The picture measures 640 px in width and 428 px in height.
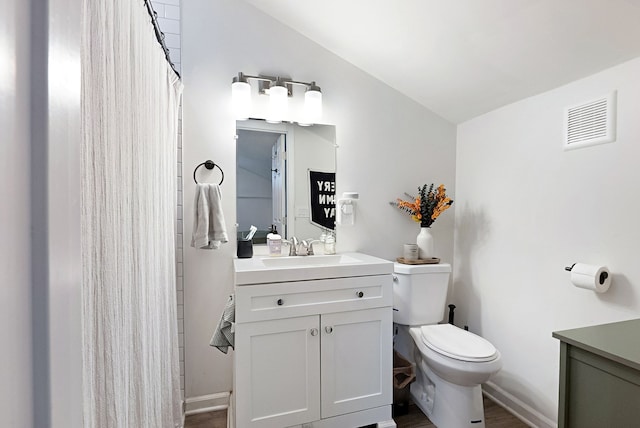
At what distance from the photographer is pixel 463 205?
7.83ft

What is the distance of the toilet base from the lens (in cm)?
170

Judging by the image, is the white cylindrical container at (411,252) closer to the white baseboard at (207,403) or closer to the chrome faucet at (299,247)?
the chrome faucet at (299,247)

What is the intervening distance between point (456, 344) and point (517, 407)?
2.13 ft

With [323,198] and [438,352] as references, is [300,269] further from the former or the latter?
[438,352]

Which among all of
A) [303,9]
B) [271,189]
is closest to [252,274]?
[271,189]

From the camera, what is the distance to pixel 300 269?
1587mm

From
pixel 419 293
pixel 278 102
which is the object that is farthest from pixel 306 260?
pixel 278 102

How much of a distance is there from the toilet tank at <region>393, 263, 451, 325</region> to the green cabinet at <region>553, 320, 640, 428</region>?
3.03ft

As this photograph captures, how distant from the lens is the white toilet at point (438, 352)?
162 cm

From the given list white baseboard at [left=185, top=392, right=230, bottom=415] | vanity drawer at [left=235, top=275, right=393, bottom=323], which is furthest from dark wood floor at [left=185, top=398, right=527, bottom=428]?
vanity drawer at [left=235, top=275, right=393, bottom=323]

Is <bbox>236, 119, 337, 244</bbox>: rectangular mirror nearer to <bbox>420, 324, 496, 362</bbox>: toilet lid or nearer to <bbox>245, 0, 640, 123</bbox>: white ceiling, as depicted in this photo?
<bbox>245, 0, 640, 123</bbox>: white ceiling

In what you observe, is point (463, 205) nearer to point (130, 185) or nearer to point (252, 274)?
point (252, 274)

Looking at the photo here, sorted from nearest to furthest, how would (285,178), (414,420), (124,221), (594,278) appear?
(124,221), (594,278), (414,420), (285,178)

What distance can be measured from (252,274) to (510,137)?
5.90 ft
